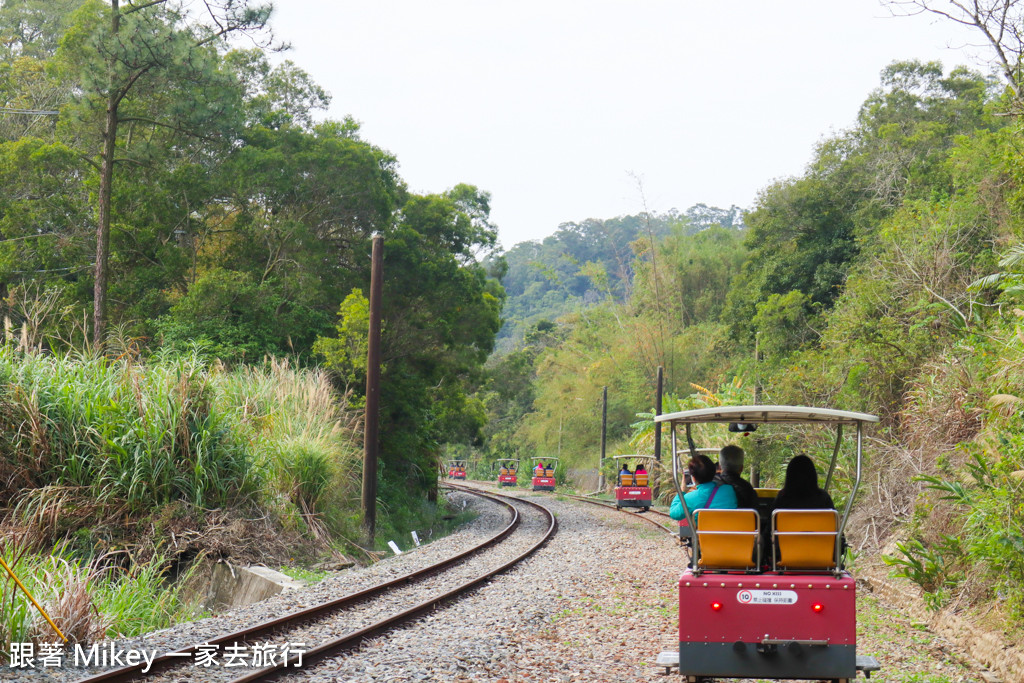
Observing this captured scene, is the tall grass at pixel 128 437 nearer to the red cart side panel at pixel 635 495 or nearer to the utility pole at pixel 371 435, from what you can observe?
the utility pole at pixel 371 435

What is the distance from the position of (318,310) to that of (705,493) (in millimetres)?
20258

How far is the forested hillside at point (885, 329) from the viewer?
9.49 m

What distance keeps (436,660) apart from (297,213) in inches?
823

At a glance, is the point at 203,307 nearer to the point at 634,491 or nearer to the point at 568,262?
the point at 634,491

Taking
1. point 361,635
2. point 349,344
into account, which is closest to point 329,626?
point 361,635

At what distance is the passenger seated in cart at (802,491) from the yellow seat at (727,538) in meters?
0.37

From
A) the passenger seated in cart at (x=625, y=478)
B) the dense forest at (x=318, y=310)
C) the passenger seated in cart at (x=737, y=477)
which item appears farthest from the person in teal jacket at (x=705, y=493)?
the passenger seated in cart at (x=625, y=478)

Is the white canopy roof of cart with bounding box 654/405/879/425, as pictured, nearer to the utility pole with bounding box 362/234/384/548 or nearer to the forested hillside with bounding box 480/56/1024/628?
the forested hillside with bounding box 480/56/1024/628

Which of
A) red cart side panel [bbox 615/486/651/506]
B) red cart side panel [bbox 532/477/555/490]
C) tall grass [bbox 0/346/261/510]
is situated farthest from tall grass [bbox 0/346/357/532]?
red cart side panel [bbox 532/477/555/490]

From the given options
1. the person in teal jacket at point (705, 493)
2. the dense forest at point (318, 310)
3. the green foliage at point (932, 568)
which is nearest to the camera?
the person in teal jacket at point (705, 493)

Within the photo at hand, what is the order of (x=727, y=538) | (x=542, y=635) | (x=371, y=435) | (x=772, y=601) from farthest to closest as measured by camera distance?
(x=371, y=435) → (x=542, y=635) → (x=727, y=538) → (x=772, y=601)

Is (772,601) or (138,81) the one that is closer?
(772,601)

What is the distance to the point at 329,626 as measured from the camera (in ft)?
28.8

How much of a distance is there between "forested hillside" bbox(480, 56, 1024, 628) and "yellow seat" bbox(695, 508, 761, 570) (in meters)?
3.30
